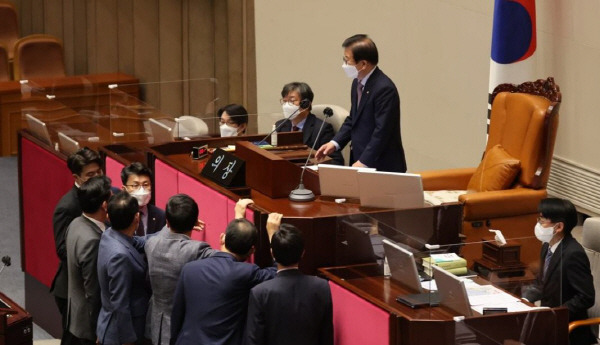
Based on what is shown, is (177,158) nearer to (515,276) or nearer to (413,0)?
(515,276)

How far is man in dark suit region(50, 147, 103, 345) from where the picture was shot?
6.34 m

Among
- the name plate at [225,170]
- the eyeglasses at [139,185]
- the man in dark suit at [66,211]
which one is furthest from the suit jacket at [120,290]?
the man in dark suit at [66,211]

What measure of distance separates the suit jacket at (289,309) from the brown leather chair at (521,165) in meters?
2.16

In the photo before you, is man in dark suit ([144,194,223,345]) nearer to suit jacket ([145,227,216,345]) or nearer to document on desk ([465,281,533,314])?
suit jacket ([145,227,216,345])

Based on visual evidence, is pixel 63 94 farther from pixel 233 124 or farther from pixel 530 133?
pixel 530 133

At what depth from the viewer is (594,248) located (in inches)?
231

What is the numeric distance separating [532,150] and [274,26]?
382cm

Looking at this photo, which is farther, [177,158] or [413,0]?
[413,0]

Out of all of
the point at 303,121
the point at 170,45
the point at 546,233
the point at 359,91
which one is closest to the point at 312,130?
the point at 303,121

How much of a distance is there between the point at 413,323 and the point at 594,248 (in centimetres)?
159

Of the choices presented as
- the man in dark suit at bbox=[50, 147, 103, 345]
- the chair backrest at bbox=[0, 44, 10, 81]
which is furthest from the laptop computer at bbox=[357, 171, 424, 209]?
the chair backrest at bbox=[0, 44, 10, 81]

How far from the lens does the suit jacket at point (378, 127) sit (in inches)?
262

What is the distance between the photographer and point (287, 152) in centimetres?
649

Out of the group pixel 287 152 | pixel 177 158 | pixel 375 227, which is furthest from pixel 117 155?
pixel 375 227
